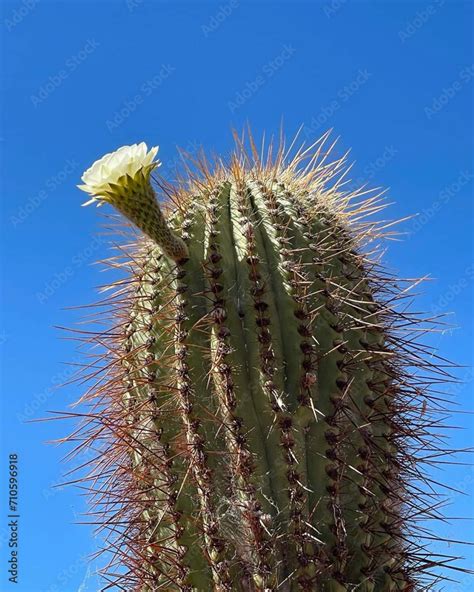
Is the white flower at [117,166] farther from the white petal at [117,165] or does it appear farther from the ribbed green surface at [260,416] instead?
the ribbed green surface at [260,416]

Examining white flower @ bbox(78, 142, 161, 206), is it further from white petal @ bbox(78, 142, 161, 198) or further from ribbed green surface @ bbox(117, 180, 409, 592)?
A: ribbed green surface @ bbox(117, 180, 409, 592)

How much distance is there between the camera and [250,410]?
11.3 feet

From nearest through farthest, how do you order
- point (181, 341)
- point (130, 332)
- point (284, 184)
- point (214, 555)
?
point (214, 555), point (181, 341), point (130, 332), point (284, 184)

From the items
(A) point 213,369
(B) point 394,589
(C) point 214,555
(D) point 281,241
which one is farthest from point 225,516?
(D) point 281,241

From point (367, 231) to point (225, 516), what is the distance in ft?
6.38

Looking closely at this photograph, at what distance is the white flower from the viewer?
340 cm

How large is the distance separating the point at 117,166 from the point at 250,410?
4.29 ft

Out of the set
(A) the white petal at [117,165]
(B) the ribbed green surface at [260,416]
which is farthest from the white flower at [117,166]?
(B) the ribbed green surface at [260,416]

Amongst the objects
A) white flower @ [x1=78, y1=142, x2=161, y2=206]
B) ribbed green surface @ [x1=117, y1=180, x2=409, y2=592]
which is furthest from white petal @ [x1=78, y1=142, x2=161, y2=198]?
ribbed green surface @ [x1=117, y1=180, x2=409, y2=592]

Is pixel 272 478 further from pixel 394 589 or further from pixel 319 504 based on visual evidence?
pixel 394 589

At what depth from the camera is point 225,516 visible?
11.0 ft

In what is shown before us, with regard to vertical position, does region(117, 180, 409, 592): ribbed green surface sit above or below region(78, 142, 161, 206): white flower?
below

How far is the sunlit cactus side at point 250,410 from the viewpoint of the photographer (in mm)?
3346

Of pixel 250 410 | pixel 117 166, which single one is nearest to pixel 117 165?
pixel 117 166
